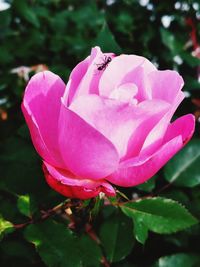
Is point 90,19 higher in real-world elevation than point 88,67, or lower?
lower

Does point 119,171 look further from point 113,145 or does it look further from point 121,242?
point 121,242

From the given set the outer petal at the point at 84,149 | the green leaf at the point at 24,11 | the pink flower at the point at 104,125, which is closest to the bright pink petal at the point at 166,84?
the pink flower at the point at 104,125

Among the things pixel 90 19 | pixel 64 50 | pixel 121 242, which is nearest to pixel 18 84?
pixel 64 50

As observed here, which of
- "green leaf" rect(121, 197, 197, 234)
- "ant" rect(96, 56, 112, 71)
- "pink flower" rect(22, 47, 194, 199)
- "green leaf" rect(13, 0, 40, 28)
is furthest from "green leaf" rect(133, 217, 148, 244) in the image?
"green leaf" rect(13, 0, 40, 28)

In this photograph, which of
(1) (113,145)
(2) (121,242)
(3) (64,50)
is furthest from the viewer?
(3) (64,50)

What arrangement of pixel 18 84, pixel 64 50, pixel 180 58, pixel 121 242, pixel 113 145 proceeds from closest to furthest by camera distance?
pixel 113 145 → pixel 121 242 → pixel 180 58 → pixel 18 84 → pixel 64 50

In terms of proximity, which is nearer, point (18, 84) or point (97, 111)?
point (97, 111)

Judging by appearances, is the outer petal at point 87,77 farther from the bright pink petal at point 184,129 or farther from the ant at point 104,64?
the bright pink petal at point 184,129

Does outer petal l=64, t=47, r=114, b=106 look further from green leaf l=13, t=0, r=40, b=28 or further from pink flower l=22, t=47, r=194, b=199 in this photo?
green leaf l=13, t=0, r=40, b=28
